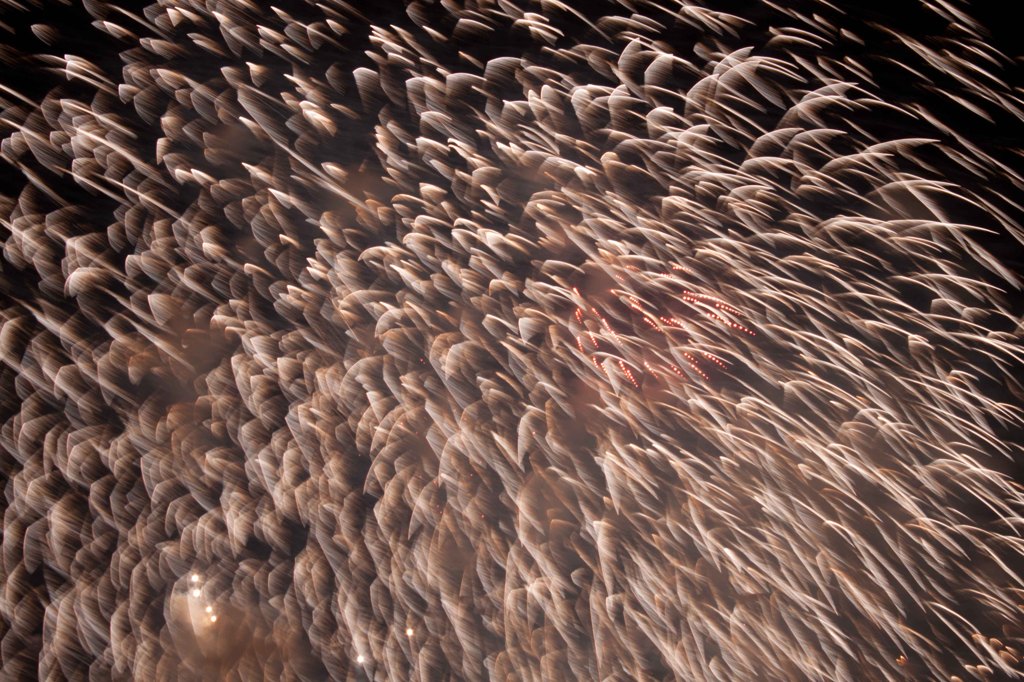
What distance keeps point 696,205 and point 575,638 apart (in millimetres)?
822

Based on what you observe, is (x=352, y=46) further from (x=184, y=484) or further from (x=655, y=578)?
(x=655, y=578)

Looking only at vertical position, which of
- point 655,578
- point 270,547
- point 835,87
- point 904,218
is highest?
point 835,87

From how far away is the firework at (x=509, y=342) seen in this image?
1.77 meters

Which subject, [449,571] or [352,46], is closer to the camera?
[449,571]

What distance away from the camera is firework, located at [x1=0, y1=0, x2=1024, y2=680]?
1770mm

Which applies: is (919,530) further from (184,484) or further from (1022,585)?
(184,484)

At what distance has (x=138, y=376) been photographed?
6.19 ft

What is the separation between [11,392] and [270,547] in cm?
58

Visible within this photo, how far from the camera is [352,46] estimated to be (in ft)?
6.35

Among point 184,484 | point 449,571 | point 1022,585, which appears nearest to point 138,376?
point 184,484

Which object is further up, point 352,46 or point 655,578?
point 352,46

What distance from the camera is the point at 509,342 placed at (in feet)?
6.07

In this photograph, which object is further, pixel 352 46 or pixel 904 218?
pixel 352 46

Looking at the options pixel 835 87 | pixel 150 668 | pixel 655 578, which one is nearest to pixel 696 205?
pixel 835 87
